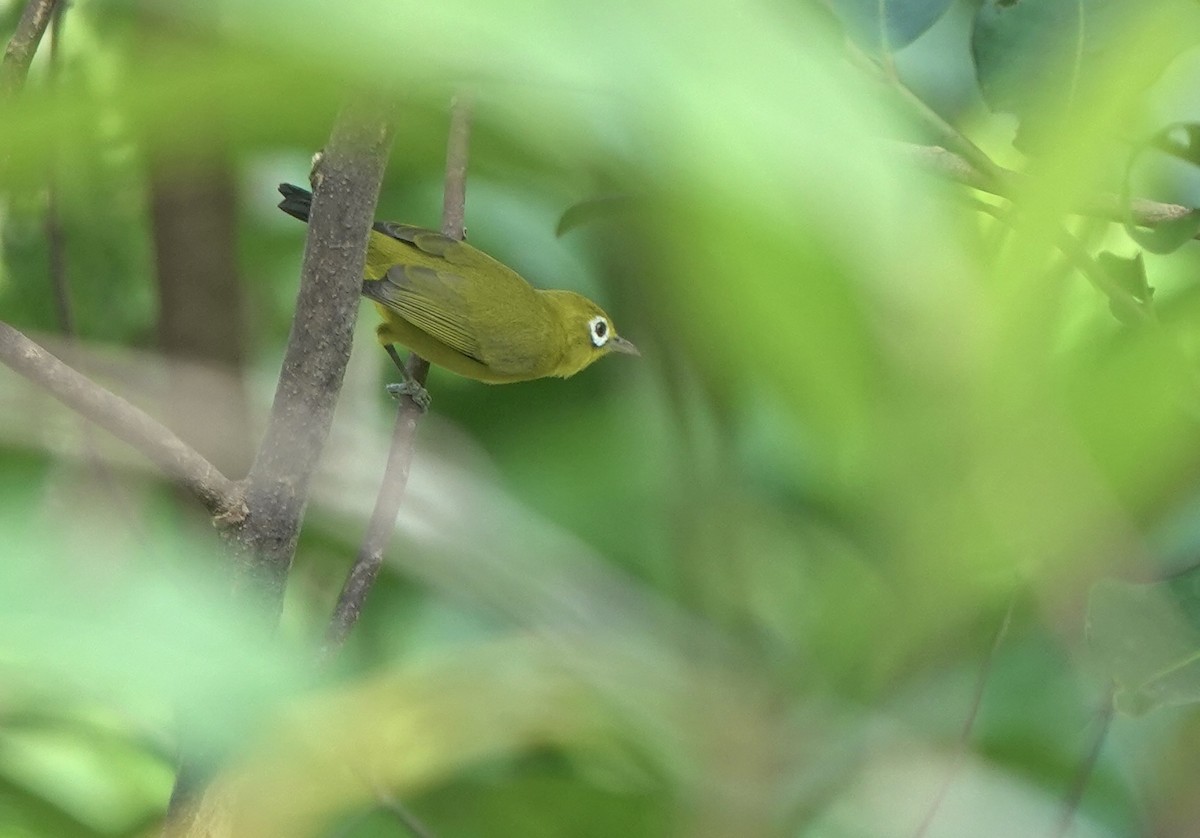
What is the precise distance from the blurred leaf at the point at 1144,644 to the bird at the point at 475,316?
97 cm

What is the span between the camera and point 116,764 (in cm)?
32

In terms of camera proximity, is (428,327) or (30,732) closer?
(30,732)

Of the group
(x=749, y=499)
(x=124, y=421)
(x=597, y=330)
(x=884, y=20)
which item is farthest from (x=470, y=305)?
(x=749, y=499)

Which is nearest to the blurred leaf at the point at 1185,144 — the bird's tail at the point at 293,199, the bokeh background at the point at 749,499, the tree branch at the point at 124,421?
the bokeh background at the point at 749,499

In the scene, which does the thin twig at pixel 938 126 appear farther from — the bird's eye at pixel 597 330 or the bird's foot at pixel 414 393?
the bird's eye at pixel 597 330

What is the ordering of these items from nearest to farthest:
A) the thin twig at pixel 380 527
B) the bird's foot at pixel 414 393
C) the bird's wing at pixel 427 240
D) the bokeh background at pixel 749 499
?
the bokeh background at pixel 749 499 < the thin twig at pixel 380 527 < the bird's foot at pixel 414 393 < the bird's wing at pixel 427 240

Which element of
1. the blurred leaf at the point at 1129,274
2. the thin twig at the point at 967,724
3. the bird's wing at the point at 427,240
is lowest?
the thin twig at the point at 967,724

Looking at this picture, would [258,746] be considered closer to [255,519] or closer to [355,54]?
[355,54]

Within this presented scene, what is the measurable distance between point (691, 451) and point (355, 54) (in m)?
0.10

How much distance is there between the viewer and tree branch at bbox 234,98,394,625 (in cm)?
36

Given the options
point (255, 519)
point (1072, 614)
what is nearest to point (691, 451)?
point (1072, 614)

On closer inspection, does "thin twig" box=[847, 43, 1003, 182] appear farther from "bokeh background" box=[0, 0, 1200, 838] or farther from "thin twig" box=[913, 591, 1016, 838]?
"thin twig" box=[913, 591, 1016, 838]

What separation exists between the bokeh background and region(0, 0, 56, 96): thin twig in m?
0.10

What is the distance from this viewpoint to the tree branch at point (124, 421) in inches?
16.2
